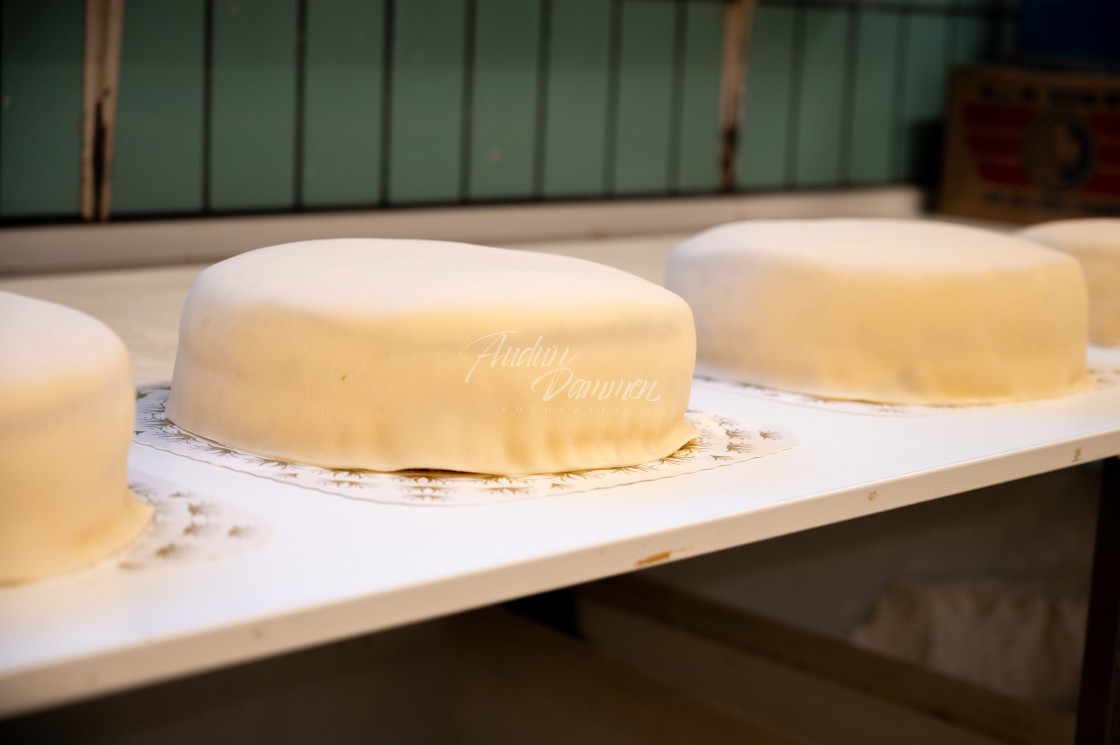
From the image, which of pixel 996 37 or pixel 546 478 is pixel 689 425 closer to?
pixel 546 478

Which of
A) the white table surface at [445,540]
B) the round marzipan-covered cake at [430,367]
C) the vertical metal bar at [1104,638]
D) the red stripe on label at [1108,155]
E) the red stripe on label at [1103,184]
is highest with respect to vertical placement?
the red stripe on label at [1108,155]

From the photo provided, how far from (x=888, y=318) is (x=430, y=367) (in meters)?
0.68

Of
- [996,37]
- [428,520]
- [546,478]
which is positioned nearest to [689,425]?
[546,478]

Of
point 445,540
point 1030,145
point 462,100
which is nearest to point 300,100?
point 462,100

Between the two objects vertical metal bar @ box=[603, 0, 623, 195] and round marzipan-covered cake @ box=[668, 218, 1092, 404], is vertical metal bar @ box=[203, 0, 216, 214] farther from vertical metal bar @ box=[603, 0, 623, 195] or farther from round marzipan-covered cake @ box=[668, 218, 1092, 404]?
round marzipan-covered cake @ box=[668, 218, 1092, 404]

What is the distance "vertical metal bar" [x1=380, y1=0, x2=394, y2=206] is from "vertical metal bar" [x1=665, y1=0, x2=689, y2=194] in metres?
0.92

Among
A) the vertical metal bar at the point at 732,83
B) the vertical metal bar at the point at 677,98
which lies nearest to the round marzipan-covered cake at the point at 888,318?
the vertical metal bar at the point at 677,98

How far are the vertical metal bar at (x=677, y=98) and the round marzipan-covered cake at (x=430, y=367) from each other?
7.33 feet

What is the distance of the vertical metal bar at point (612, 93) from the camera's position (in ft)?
10.4

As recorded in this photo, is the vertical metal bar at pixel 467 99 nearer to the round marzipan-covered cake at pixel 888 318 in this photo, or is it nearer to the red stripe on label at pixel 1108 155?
the round marzipan-covered cake at pixel 888 318

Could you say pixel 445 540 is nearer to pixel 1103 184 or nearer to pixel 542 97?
pixel 542 97

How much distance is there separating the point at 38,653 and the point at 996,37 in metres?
4.14

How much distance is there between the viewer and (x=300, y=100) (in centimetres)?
266

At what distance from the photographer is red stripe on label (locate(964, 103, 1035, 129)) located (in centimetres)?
354
